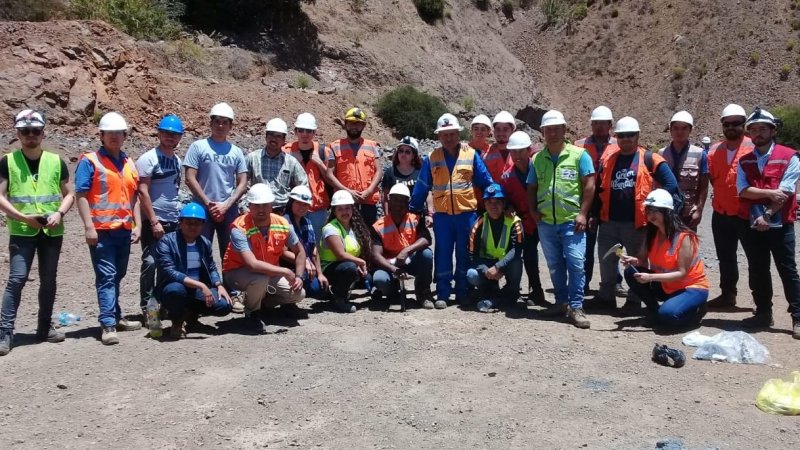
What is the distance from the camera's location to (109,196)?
251 inches

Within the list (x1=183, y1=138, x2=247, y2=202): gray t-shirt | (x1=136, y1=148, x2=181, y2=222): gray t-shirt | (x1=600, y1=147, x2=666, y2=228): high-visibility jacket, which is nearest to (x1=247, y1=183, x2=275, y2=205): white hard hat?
(x1=183, y1=138, x2=247, y2=202): gray t-shirt

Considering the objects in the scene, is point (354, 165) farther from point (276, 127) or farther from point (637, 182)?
point (637, 182)

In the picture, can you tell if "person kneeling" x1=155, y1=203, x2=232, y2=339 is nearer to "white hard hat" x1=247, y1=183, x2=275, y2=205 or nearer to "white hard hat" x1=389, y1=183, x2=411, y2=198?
"white hard hat" x1=247, y1=183, x2=275, y2=205

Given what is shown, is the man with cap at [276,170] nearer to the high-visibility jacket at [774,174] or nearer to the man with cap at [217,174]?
the man with cap at [217,174]

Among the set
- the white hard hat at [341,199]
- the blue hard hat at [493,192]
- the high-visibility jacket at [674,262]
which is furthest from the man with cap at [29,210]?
the high-visibility jacket at [674,262]

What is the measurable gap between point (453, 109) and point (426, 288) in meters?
23.4

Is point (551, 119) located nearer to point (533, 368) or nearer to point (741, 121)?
point (741, 121)

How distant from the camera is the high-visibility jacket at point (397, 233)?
7871 millimetres

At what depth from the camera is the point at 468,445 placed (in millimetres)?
4520

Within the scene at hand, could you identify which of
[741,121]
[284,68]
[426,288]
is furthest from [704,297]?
[284,68]

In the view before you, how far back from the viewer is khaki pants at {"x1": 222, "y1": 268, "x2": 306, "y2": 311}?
6.77 meters

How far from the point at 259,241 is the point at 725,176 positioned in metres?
4.71

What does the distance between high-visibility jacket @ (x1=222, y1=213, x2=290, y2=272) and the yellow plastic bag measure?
425 centimetres

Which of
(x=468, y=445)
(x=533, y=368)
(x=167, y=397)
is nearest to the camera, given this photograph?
(x=468, y=445)
